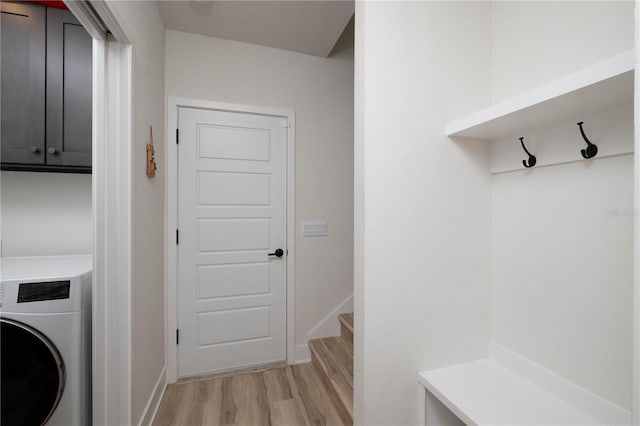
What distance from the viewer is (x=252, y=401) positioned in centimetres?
176

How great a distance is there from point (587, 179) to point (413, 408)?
1.19 metres

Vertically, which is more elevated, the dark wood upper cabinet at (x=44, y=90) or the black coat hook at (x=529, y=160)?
the dark wood upper cabinet at (x=44, y=90)

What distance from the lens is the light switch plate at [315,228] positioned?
2.28m

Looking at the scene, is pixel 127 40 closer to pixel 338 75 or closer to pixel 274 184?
pixel 274 184

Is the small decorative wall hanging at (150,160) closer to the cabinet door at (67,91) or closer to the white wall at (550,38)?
the cabinet door at (67,91)

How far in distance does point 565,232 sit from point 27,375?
7.77 ft

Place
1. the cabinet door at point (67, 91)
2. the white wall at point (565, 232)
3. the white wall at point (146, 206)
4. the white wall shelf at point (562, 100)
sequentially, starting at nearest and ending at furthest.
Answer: the white wall shelf at point (562, 100) → the white wall at point (565, 232) → the white wall at point (146, 206) → the cabinet door at point (67, 91)

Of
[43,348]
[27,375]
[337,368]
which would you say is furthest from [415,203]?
[27,375]

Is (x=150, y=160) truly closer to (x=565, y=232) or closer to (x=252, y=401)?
(x=252, y=401)

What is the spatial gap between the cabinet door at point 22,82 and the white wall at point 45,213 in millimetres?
315

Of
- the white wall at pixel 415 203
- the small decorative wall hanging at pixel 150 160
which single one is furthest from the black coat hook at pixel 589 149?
the small decorative wall hanging at pixel 150 160

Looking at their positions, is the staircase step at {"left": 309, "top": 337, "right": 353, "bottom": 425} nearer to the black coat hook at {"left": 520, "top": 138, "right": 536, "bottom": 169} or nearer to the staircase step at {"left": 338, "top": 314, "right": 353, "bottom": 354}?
the staircase step at {"left": 338, "top": 314, "right": 353, "bottom": 354}

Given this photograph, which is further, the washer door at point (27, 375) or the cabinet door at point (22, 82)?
the cabinet door at point (22, 82)

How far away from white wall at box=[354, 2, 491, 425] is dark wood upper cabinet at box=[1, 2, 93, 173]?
1.52 meters
